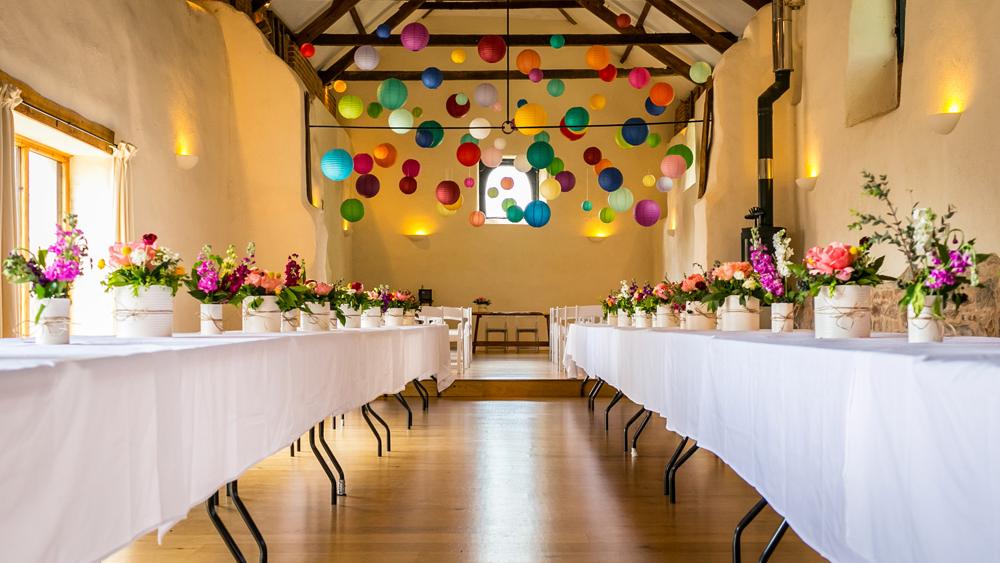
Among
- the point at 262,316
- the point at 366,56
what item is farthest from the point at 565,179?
the point at 262,316

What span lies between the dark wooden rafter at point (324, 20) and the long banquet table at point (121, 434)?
9.82 meters

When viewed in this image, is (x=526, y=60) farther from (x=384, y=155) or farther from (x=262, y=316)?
(x=262, y=316)

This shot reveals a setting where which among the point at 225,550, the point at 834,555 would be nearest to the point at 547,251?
the point at 225,550

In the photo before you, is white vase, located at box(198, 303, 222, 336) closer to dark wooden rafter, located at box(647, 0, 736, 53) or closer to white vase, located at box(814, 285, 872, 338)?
white vase, located at box(814, 285, 872, 338)

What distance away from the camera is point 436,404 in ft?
27.1

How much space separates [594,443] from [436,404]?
285cm

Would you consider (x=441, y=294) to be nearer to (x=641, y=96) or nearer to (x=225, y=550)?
(x=641, y=96)

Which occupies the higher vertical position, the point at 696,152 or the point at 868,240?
the point at 696,152

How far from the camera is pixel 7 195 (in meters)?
5.55

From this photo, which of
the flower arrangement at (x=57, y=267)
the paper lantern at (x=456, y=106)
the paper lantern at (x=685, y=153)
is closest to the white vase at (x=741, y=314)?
the flower arrangement at (x=57, y=267)

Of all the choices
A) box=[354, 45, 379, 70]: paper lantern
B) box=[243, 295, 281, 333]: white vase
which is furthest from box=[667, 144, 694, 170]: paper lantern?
box=[243, 295, 281, 333]: white vase

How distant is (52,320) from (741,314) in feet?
9.04

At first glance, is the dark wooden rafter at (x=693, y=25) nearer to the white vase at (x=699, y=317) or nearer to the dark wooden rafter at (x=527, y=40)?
the dark wooden rafter at (x=527, y=40)

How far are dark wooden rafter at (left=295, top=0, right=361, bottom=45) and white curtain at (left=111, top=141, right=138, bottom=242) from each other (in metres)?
5.05
